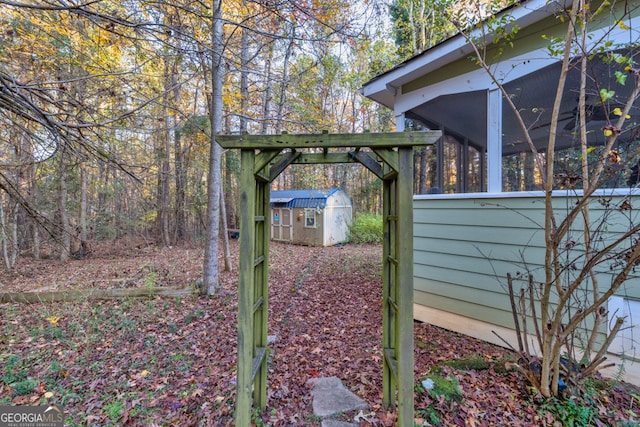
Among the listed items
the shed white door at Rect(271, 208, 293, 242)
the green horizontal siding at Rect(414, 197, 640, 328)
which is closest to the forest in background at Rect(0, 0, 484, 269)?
the green horizontal siding at Rect(414, 197, 640, 328)

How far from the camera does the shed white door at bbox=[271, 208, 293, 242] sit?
41.5 ft

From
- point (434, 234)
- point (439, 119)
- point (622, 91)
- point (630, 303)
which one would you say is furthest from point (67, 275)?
point (622, 91)

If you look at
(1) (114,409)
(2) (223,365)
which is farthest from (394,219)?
(1) (114,409)

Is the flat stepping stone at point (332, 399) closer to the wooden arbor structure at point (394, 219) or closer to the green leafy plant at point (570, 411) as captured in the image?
the wooden arbor structure at point (394, 219)

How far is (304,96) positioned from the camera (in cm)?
688

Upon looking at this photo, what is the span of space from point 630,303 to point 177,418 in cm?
395

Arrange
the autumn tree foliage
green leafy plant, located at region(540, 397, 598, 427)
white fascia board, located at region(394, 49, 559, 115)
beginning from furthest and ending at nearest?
the autumn tree foliage < white fascia board, located at region(394, 49, 559, 115) < green leafy plant, located at region(540, 397, 598, 427)

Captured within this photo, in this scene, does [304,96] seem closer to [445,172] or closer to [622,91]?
[445,172]

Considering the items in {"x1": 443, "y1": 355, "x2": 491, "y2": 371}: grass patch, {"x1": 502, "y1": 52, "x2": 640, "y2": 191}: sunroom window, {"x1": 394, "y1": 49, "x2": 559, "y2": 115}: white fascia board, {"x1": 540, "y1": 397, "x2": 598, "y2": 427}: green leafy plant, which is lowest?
{"x1": 443, "y1": 355, "x2": 491, "y2": 371}: grass patch

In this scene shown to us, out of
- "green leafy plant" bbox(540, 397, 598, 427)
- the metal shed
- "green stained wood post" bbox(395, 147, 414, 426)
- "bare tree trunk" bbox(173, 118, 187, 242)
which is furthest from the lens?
the metal shed

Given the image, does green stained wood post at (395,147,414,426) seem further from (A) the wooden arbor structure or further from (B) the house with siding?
(B) the house with siding

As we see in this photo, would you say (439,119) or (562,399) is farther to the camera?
(439,119)

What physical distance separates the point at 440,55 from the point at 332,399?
3.97 metres

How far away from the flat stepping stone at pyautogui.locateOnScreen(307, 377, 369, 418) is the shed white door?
10.1m
